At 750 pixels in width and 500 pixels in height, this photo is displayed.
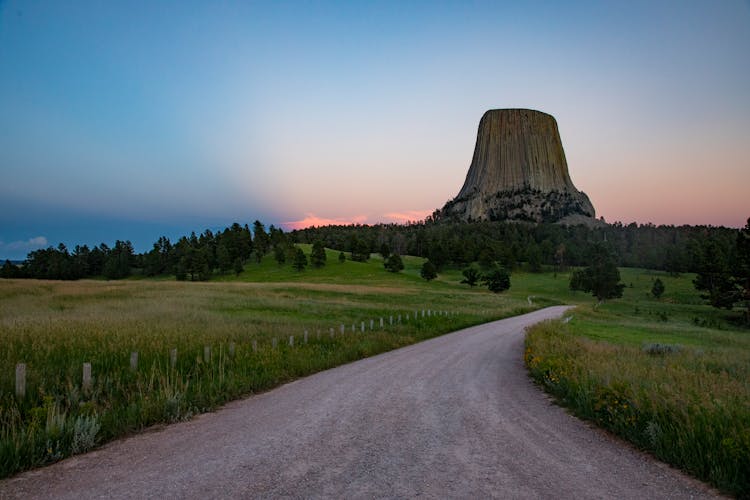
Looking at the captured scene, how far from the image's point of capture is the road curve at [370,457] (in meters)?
5.04

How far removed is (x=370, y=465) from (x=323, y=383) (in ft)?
18.8

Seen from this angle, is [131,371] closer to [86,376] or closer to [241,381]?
[86,376]

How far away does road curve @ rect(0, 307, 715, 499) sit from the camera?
16.5 feet

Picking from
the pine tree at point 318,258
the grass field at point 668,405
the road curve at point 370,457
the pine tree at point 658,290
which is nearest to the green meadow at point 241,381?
the grass field at point 668,405

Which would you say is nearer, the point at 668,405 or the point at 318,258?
the point at 668,405

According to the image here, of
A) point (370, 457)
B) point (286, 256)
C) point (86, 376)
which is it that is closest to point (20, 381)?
point (86, 376)

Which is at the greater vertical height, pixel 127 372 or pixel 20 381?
pixel 20 381

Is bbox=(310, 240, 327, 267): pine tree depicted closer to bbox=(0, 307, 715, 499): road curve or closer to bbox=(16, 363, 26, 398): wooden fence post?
bbox=(0, 307, 715, 499): road curve

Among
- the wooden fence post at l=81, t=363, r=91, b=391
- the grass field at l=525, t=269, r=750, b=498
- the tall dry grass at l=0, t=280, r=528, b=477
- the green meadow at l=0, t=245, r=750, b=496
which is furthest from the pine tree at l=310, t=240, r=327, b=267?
the wooden fence post at l=81, t=363, r=91, b=391

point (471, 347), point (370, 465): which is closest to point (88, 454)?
point (370, 465)

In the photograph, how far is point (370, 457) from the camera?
6.01 m

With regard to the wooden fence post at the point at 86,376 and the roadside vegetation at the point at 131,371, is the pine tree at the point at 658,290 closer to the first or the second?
the roadside vegetation at the point at 131,371

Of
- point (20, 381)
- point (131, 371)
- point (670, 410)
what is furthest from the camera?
point (131, 371)

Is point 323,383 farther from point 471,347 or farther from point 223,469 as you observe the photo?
point 471,347
